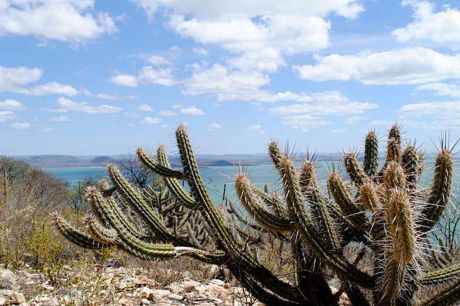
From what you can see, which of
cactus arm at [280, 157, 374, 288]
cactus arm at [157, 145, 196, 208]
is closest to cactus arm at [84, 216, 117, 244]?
cactus arm at [157, 145, 196, 208]

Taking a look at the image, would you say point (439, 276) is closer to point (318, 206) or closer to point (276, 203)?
point (318, 206)

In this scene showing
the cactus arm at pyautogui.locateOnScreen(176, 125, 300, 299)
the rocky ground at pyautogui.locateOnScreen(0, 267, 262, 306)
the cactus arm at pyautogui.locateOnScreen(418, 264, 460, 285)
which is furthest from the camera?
the rocky ground at pyautogui.locateOnScreen(0, 267, 262, 306)

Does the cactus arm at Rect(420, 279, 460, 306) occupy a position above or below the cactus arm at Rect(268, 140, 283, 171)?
below

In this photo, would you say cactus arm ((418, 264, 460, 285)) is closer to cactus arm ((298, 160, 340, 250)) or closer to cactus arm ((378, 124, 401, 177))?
cactus arm ((298, 160, 340, 250))

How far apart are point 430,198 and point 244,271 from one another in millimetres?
1420

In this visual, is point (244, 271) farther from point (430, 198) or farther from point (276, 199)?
point (430, 198)

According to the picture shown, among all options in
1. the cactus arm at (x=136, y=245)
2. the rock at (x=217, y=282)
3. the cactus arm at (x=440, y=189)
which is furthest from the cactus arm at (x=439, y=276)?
the rock at (x=217, y=282)

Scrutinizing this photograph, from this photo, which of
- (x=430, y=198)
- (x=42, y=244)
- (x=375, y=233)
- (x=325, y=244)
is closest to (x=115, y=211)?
(x=325, y=244)

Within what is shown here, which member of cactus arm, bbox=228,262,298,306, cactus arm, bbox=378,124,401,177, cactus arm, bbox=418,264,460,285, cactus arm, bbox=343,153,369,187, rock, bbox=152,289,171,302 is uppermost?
cactus arm, bbox=378,124,401,177

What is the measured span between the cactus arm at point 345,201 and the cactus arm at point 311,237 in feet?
0.72

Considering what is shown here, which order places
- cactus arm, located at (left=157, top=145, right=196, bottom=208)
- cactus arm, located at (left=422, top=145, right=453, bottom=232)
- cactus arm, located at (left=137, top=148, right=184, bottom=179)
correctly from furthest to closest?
cactus arm, located at (left=157, top=145, right=196, bottom=208), cactus arm, located at (left=137, top=148, right=184, bottom=179), cactus arm, located at (left=422, top=145, right=453, bottom=232)

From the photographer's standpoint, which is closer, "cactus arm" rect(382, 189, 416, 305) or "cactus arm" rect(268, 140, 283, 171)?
"cactus arm" rect(382, 189, 416, 305)

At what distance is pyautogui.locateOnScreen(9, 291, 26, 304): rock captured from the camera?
17.4 ft

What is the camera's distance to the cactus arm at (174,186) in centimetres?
450
